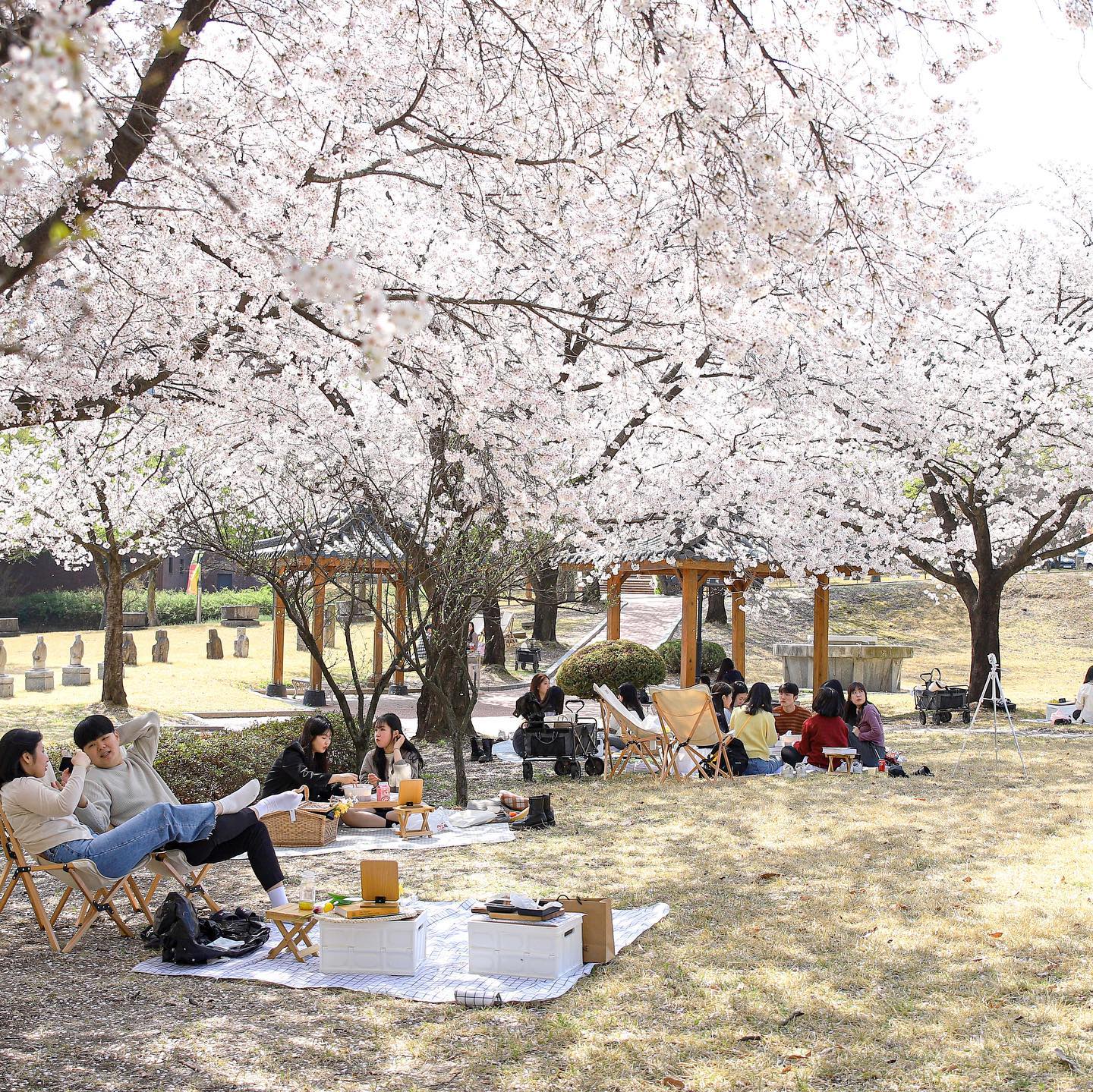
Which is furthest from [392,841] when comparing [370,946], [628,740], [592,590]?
[592,590]

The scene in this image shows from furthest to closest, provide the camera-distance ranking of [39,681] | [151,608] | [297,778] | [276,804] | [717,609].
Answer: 1. [151,608]
2. [717,609]
3. [39,681]
4. [297,778]
5. [276,804]

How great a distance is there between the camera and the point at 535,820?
820cm

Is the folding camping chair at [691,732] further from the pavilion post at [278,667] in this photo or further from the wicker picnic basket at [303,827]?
the pavilion post at [278,667]

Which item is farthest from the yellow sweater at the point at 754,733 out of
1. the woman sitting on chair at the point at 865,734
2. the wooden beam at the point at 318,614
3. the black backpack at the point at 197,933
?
the black backpack at the point at 197,933

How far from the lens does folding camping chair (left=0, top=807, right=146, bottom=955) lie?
522 centimetres

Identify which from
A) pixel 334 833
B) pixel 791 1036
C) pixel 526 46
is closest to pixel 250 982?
pixel 791 1036

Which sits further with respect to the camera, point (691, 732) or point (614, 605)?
point (614, 605)

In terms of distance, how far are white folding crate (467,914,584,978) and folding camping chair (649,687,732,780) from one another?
19.6 feet

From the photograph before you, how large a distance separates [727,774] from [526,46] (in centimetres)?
661

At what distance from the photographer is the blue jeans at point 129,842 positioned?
5.22 m

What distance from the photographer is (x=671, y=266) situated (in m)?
9.85

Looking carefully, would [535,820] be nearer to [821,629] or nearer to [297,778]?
[297,778]

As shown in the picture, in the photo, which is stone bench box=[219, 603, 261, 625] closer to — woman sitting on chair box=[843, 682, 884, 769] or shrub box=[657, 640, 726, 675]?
shrub box=[657, 640, 726, 675]

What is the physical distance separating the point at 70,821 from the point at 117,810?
0.42 meters
